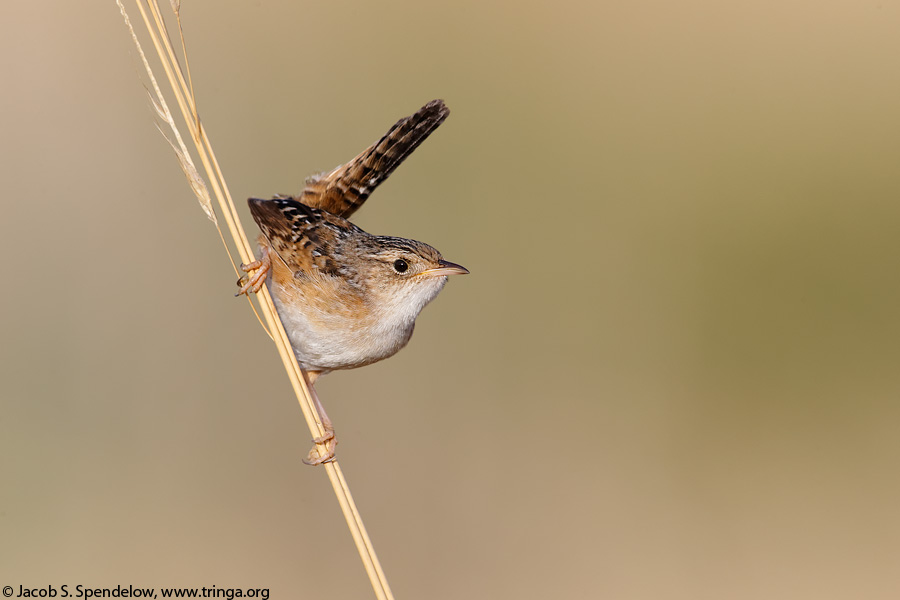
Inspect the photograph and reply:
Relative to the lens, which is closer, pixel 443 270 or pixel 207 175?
pixel 207 175

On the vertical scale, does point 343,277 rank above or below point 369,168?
below

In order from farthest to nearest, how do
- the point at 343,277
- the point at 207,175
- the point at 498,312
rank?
the point at 498,312
the point at 343,277
the point at 207,175

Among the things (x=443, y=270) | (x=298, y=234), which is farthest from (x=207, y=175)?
(x=443, y=270)

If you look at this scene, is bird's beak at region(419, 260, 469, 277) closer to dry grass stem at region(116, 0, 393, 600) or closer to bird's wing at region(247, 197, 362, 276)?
bird's wing at region(247, 197, 362, 276)

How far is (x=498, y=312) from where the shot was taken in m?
5.16

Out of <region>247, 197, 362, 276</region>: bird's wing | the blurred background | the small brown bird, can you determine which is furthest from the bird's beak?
the blurred background

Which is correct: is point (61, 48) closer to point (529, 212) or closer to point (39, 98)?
point (39, 98)

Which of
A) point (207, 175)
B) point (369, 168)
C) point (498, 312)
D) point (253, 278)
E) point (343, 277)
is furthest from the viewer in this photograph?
point (498, 312)

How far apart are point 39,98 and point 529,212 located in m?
3.36

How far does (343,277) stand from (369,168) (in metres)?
0.53

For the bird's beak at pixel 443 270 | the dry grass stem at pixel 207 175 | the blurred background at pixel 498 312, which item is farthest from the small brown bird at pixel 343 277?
the blurred background at pixel 498 312

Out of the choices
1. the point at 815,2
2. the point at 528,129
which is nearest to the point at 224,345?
the point at 528,129

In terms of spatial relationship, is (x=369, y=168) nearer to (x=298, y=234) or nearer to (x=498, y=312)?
(x=298, y=234)

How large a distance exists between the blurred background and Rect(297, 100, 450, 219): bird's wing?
4.61 feet
